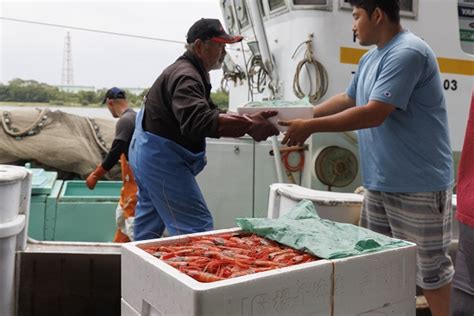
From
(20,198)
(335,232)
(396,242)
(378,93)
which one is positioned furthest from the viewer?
(20,198)

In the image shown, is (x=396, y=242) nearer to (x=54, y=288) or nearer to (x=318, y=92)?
(x=54, y=288)

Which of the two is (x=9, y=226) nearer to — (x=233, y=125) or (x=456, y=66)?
(x=233, y=125)

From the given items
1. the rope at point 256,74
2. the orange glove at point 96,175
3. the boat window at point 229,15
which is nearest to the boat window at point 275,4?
the rope at point 256,74

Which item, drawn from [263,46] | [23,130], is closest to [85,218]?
[23,130]

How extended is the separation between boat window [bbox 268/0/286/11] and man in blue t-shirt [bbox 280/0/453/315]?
2331 mm

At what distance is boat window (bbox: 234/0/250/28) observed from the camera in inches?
215

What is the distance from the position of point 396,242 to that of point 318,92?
268 centimetres

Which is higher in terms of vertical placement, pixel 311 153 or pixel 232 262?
pixel 311 153

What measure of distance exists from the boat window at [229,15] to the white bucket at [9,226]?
153 inches

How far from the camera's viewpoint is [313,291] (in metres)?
1.53

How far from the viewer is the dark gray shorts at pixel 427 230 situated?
2277 mm

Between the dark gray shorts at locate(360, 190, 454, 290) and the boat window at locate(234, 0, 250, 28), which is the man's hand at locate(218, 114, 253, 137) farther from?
the boat window at locate(234, 0, 250, 28)

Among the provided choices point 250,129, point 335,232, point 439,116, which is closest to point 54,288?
point 250,129

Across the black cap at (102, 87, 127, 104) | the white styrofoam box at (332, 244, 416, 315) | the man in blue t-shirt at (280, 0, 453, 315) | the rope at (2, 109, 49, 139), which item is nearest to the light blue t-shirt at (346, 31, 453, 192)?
the man in blue t-shirt at (280, 0, 453, 315)
